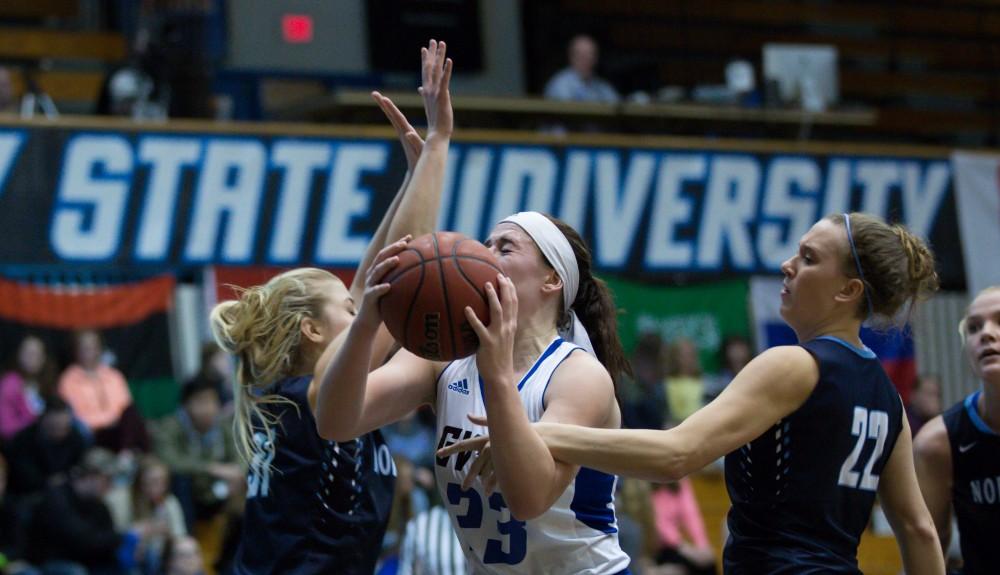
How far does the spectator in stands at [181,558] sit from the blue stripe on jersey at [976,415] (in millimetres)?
5959

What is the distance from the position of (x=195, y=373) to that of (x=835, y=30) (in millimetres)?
9311

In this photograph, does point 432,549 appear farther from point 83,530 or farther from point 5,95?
point 5,95

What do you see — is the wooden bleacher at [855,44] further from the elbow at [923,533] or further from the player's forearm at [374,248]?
the elbow at [923,533]

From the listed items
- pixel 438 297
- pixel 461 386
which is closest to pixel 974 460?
pixel 461 386

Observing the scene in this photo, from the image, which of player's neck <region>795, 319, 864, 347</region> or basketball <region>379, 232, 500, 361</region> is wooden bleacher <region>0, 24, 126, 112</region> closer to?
basketball <region>379, 232, 500, 361</region>

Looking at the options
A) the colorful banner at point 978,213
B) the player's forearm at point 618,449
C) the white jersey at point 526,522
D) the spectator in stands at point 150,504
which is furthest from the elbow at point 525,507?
the colorful banner at point 978,213

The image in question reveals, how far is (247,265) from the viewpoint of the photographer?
12047 millimetres

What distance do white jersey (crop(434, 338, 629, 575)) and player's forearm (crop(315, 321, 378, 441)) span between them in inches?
11.4

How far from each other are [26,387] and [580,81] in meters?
6.06

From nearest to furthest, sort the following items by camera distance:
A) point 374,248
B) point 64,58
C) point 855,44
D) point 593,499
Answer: point 593,499 < point 374,248 < point 64,58 < point 855,44

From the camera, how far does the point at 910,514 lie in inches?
163

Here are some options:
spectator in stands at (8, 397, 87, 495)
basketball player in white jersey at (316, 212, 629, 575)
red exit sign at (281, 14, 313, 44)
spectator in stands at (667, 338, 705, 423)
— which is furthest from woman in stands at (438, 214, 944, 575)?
red exit sign at (281, 14, 313, 44)

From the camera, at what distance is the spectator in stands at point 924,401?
1201 centimetres

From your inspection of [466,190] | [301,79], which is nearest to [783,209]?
[466,190]
